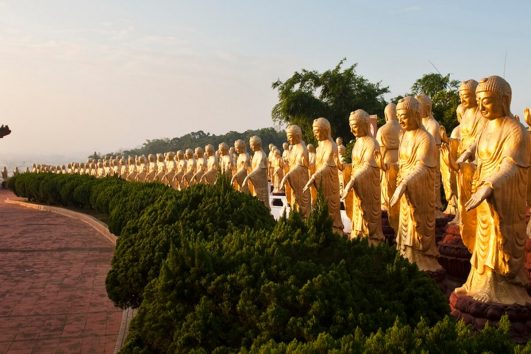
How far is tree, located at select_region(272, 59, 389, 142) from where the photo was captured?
31.1m

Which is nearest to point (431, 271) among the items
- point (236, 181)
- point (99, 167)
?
point (236, 181)

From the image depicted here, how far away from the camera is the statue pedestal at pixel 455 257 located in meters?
6.33

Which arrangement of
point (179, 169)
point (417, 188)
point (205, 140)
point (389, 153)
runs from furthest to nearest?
point (205, 140) → point (179, 169) → point (389, 153) → point (417, 188)

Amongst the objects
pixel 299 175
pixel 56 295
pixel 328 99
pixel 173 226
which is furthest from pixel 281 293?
pixel 328 99

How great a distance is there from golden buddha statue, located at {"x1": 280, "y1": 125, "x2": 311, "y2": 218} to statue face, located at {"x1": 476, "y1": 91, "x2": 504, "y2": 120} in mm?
4827

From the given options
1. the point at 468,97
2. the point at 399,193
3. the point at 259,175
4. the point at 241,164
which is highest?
the point at 468,97

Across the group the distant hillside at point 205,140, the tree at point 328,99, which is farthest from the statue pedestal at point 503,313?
the distant hillside at point 205,140

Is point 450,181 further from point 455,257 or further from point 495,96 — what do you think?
point 495,96

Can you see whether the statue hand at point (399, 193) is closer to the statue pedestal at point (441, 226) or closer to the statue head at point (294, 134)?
the statue pedestal at point (441, 226)

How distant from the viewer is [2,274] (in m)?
10.0

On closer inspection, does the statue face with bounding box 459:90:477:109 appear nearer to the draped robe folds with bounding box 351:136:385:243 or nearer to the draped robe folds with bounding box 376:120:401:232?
the draped robe folds with bounding box 351:136:385:243

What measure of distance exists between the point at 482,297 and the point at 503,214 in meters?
0.76

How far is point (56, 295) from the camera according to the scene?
843cm

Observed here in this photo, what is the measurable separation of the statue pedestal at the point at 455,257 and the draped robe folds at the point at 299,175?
125 inches
